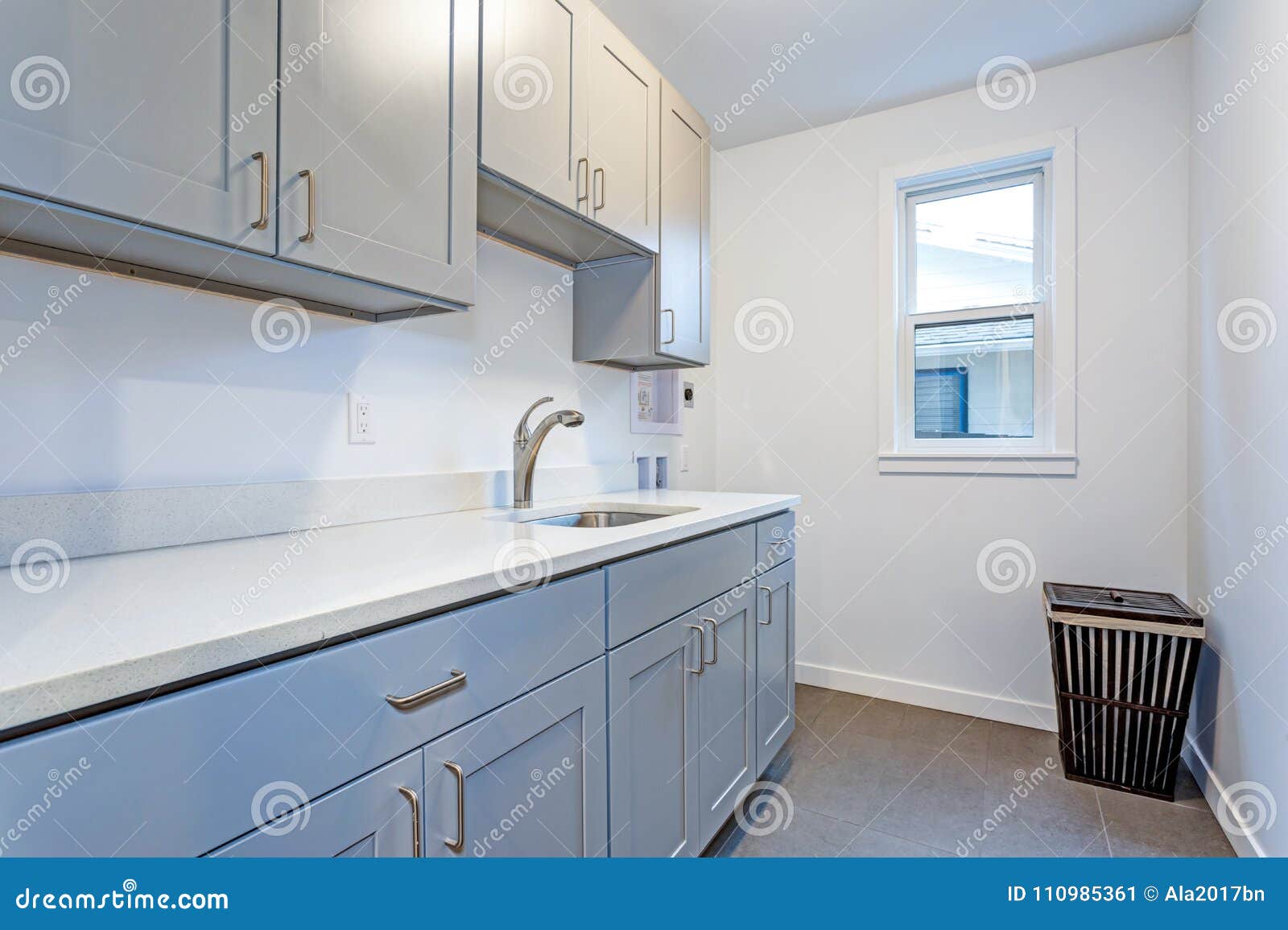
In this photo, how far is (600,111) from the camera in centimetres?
173

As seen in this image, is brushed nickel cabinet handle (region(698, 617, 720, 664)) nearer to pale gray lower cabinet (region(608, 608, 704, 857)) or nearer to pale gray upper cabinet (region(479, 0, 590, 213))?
pale gray lower cabinet (region(608, 608, 704, 857))

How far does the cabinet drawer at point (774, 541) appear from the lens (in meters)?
1.92

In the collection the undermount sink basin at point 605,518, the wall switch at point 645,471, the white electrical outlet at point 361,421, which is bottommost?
the undermount sink basin at point 605,518

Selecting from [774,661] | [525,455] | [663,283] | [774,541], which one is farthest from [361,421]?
[774,661]

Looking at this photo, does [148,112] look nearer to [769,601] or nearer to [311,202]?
[311,202]

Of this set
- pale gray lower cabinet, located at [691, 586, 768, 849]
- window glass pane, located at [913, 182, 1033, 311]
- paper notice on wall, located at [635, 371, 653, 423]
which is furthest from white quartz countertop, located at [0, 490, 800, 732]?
window glass pane, located at [913, 182, 1033, 311]

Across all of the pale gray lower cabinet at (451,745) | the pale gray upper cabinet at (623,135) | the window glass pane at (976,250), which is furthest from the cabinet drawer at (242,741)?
the window glass pane at (976,250)

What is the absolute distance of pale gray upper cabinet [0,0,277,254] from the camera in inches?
29.2

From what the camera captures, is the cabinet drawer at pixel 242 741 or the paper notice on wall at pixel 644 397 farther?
the paper notice on wall at pixel 644 397

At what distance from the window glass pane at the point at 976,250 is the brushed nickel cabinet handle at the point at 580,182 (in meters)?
1.73

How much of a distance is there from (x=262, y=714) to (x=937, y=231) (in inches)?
116

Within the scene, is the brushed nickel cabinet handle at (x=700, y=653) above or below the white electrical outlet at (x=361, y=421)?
below

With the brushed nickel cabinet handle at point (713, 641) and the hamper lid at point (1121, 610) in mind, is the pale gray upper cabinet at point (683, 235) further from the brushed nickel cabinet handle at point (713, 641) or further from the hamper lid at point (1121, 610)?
the hamper lid at point (1121, 610)
